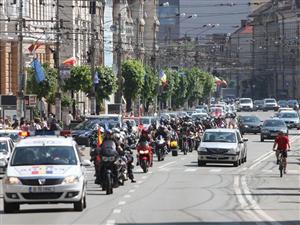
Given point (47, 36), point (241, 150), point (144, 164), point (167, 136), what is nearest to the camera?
point (144, 164)

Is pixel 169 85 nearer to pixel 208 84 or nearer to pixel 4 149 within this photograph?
pixel 208 84

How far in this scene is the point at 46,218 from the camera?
990 inches

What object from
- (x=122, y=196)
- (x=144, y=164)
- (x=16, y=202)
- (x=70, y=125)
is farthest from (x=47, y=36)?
(x=16, y=202)

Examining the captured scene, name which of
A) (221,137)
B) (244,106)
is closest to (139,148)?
(221,137)

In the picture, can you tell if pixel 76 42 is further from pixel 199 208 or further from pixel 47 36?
pixel 199 208

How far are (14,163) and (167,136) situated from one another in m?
30.4

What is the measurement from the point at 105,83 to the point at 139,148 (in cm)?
4702

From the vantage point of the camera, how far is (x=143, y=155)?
44531mm

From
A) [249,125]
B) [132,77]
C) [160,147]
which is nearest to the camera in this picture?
[160,147]

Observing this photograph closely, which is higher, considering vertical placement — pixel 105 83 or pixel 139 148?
pixel 105 83

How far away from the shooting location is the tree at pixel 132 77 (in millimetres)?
106581

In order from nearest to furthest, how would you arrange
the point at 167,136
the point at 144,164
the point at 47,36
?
the point at 144,164 → the point at 167,136 → the point at 47,36

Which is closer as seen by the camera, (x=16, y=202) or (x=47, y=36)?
(x=16, y=202)

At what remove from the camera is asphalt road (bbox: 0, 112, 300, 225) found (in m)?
25.0
